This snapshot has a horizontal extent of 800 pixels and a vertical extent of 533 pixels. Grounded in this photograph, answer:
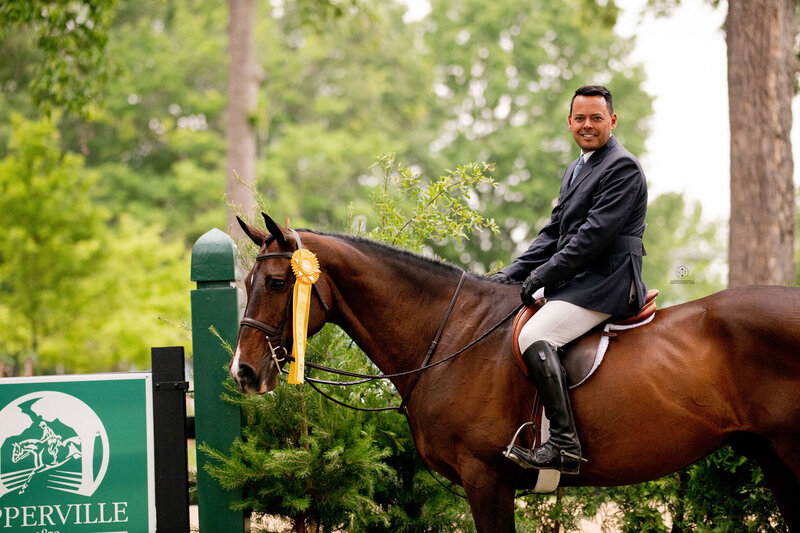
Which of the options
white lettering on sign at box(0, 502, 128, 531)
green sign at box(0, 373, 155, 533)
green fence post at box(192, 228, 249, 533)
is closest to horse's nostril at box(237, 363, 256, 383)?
green fence post at box(192, 228, 249, 533)

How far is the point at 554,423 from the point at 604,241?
1002 mm

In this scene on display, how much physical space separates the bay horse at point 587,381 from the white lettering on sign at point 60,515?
60.3 inches

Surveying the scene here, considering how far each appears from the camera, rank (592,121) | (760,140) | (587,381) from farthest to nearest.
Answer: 1. (760,140)
2. (592,121)
3. (587,381)

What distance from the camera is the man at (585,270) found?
12.1ft

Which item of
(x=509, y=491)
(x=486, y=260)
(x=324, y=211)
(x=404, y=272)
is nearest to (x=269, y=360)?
(x=404, y=272)

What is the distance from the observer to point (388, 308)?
413 cm

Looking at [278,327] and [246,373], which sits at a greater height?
[278,327]

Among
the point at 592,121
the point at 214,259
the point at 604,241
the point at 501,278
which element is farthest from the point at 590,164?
the point at 214,259

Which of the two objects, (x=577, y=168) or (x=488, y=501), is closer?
(x=488, y=501)

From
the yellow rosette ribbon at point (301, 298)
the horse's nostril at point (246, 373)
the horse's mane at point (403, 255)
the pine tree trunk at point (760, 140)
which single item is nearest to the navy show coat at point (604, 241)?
the horse's mane at point (403, 255)

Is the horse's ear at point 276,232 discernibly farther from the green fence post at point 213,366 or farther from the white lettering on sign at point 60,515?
the white lettering on sign at point 60,515

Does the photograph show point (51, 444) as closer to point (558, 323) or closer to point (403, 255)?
point (403, 255)

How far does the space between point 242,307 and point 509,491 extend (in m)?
2.10

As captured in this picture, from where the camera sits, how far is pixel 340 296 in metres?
4.13
